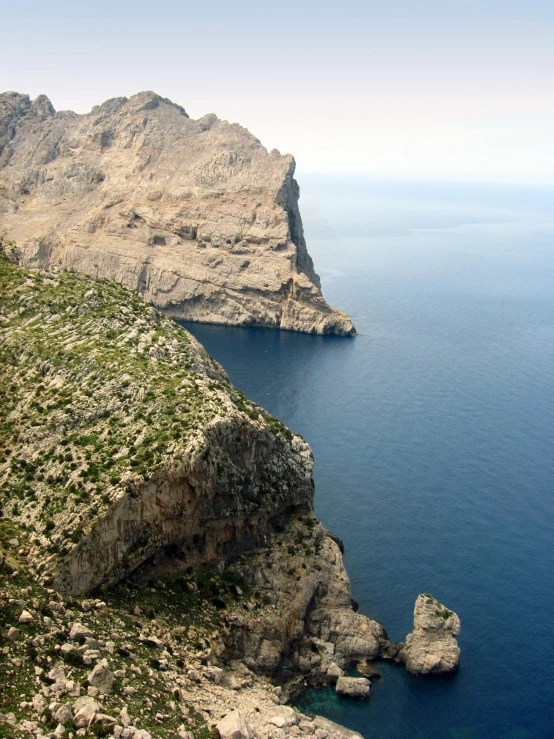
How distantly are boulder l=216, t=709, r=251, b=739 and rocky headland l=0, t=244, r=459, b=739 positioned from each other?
0.15 metres

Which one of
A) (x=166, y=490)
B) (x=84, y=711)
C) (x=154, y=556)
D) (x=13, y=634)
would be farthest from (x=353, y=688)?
(x=13, y=634)

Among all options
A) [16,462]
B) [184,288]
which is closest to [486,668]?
[16,462]

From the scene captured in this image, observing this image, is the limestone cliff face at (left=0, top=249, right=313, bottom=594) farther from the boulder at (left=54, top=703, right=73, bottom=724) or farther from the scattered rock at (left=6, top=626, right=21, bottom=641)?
the boulder at (left=54, top=703, right=73, bottom=724)

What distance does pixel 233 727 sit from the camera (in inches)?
2127

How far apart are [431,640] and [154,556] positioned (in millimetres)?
28821

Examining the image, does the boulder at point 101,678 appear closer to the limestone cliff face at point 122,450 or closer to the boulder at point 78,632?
the boulder at point 78,632

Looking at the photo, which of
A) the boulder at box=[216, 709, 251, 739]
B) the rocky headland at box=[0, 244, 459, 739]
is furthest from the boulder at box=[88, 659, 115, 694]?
the boulder at box=[216, 709, 251, 739]

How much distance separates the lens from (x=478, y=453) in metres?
122

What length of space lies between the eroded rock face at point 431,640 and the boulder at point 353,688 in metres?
6.09

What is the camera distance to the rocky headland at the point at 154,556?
176ft

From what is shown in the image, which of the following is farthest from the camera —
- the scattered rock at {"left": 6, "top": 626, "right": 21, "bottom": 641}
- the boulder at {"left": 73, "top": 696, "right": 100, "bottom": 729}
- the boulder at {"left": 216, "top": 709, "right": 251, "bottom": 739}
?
the boulder at {"left": 216, "top": 709, "right": 251, "bottom": 739}

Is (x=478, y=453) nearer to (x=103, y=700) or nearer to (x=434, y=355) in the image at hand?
(x=434, y=355)

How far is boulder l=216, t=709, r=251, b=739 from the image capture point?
2112 inches

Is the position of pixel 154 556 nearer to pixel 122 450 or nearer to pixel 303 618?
pixel 122 450
